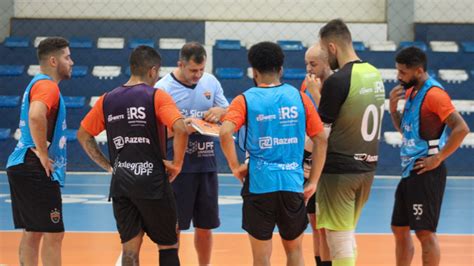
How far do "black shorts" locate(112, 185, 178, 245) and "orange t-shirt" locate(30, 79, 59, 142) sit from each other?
100cm

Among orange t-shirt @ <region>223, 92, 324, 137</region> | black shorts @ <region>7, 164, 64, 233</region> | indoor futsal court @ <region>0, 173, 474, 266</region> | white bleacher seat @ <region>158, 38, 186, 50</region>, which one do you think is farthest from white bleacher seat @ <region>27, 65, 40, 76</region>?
orange t-shirt @ <region>223, 92, 324, 137</region>

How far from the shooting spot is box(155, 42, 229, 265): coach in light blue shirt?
7.62 m

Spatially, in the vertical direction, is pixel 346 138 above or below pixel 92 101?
above

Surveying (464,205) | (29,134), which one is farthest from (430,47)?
(29,134)

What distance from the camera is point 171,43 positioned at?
1867 centimetres

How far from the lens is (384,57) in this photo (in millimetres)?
17812

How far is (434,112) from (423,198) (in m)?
0.71

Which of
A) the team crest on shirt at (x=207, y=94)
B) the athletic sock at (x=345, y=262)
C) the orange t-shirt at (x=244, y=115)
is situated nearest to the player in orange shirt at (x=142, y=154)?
the orange t-shirt at (x=244, y=115)

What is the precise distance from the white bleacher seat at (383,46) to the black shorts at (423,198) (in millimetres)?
11022

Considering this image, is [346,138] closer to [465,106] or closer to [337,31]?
[337,31]

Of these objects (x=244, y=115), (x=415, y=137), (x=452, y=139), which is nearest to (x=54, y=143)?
(x=244, y=115)

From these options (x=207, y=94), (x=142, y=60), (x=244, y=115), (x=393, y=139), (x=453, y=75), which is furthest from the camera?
(x=453, y=75)

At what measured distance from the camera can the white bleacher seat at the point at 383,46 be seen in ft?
59.4

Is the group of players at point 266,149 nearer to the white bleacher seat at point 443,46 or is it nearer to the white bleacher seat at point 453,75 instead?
the white bleacher seat at point 453,75
